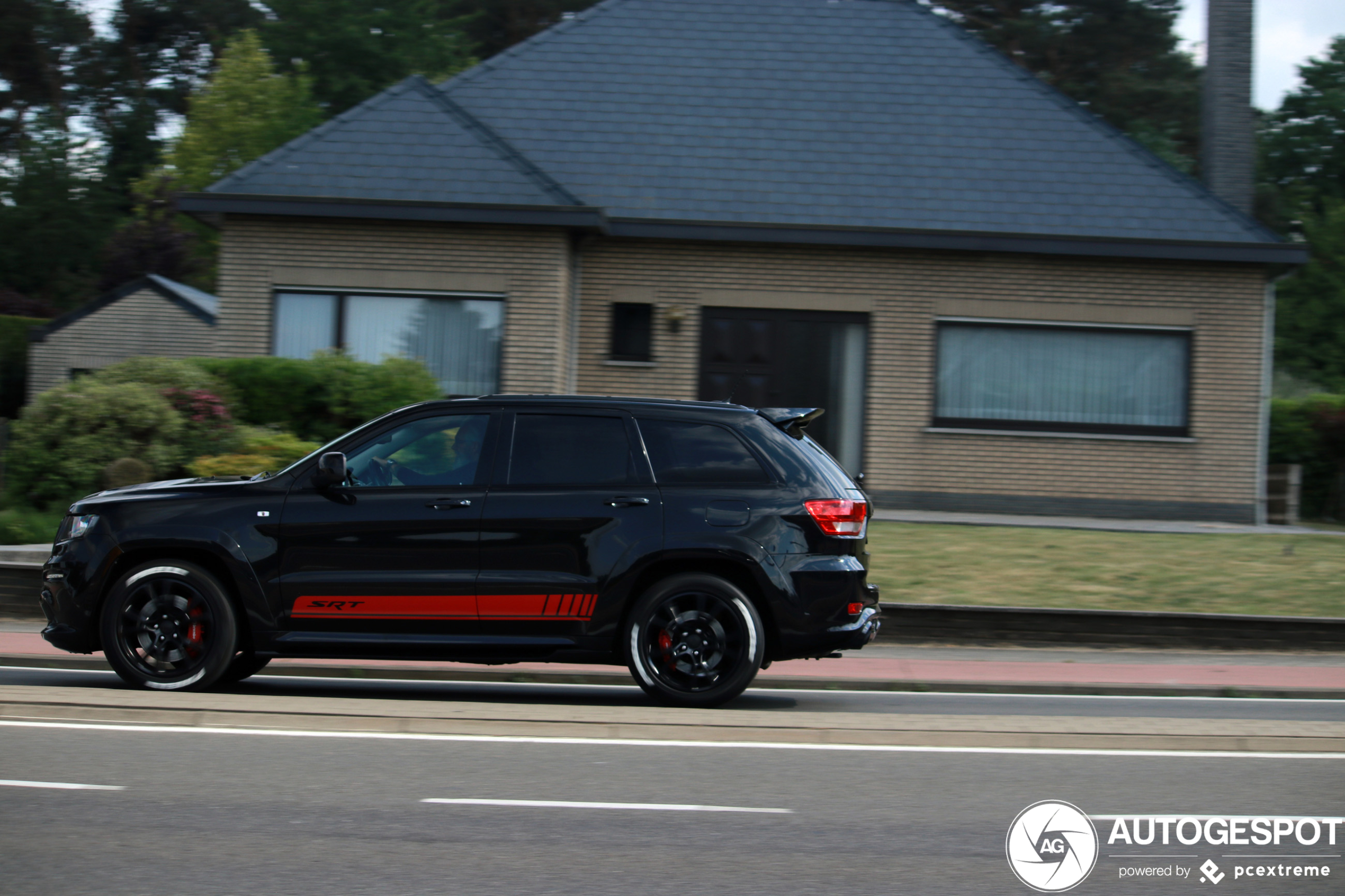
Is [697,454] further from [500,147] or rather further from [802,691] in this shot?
[500,147]

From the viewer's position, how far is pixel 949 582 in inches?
517

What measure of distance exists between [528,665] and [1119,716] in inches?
164

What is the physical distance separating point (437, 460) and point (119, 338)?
18271mm

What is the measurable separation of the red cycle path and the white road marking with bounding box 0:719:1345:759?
96.5 inches

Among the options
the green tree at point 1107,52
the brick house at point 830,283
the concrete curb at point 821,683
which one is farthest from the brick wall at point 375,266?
the green tree at point 1107,52

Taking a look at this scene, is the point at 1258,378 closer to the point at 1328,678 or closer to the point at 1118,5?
the point at 1328,678

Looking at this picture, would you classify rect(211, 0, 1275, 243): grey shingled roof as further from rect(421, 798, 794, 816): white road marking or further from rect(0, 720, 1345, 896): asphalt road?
rect(421, 798, 794, 816): white road marking

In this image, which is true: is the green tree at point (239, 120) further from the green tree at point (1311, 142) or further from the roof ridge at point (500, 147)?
the green tree at point (1311, 142)

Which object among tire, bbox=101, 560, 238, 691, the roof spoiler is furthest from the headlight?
the roof spoiler

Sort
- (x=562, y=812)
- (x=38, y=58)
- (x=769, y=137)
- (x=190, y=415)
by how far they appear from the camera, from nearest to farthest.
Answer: (x=562, y=812) < (x=190, y=415) < (x=769, y=137) < (x=38, y=58)

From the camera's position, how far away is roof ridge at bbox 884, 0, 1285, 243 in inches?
746

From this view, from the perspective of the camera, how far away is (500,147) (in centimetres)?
1841

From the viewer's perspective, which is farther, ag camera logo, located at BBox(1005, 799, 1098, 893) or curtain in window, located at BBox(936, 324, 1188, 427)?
curtain in window, located at BBox(936, 324, 1188, 427)

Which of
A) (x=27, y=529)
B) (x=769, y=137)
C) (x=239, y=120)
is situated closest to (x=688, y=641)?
(x=27, y=529)
